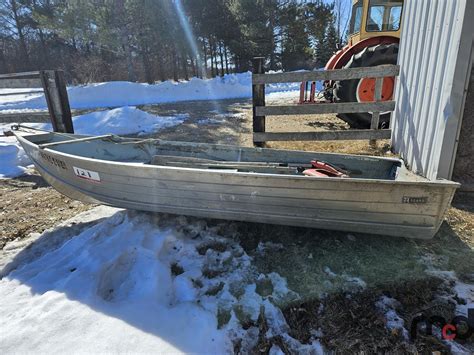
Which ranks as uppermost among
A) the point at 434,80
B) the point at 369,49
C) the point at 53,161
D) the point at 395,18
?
the point at 395,18

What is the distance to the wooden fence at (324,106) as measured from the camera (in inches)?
185

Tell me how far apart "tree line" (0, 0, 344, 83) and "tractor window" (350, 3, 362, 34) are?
14.2 meters

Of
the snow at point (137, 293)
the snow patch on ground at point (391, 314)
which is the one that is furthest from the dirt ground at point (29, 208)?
the snow patch on ground at point (391, 314)

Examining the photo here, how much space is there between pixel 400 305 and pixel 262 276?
36.4 inches

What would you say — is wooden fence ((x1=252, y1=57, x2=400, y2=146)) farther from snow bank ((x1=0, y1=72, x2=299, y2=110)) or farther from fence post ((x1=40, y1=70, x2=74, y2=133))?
snow bank ((x1=0, y1=72, x2=299, y2=110))

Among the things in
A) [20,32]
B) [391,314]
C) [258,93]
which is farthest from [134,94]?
[20,32]

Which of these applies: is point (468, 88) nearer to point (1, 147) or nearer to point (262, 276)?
point (262, 276)

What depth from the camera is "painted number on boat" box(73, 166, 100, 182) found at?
2.99 m

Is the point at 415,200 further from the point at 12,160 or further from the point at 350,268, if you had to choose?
the point at 12,160

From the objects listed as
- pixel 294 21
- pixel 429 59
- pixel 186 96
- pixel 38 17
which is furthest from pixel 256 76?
pixel 294 21

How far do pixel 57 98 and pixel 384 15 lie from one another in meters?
6.97

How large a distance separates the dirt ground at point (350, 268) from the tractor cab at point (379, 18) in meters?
5.20

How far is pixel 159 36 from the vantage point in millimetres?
20766

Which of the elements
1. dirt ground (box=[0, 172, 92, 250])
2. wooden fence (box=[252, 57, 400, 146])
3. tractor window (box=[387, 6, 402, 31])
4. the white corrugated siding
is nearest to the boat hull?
dirt ground (box=[0, 172, 92, 250])
